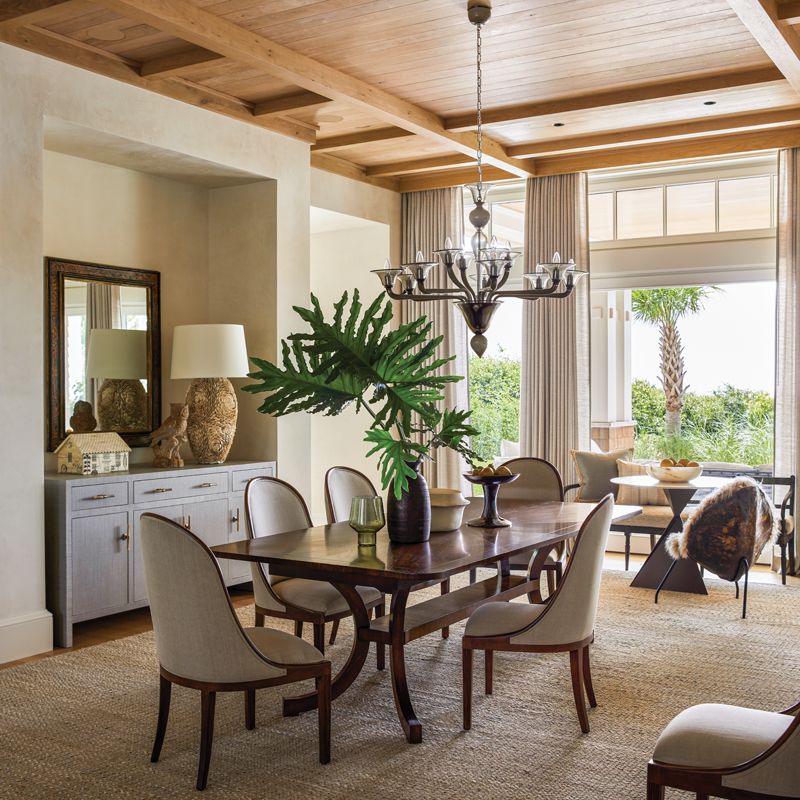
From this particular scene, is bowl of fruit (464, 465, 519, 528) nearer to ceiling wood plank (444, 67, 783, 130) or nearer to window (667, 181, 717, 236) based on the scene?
ceiling wood plank (444, 67, 783, 130)

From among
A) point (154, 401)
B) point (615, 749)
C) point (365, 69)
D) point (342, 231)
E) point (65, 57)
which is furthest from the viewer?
point (342, 231)

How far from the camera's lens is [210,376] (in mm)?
5488

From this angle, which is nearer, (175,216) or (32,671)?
(32,671)

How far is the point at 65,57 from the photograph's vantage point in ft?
15.0

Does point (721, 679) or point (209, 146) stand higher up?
point (209, 146)

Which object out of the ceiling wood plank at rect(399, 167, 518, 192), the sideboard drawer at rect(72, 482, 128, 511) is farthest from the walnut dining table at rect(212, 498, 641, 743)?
the ceiling wood plank at rect(399, 167, 518, 192)

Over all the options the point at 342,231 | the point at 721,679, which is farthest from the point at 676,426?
the point at 721,679

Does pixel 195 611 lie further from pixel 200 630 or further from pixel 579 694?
pixel 579 694

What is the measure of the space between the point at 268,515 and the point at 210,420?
1626 millimetres

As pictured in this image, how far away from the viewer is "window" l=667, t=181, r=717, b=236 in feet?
22.1

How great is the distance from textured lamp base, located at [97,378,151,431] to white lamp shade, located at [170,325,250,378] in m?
0.32

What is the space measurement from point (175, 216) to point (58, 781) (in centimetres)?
392

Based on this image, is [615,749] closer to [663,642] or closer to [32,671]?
[663,642]

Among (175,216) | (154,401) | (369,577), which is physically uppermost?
(175,216)
